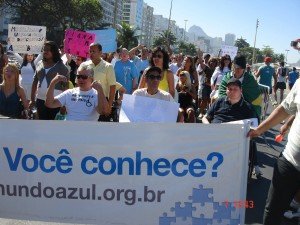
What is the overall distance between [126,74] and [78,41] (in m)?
1.19

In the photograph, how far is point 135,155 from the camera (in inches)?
136

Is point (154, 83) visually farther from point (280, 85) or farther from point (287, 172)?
point (280, 85)

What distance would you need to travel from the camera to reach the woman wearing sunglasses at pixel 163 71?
235 inches

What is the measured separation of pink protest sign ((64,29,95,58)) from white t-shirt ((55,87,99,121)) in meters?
3.73

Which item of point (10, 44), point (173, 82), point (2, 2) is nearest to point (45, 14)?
point (2, 2)

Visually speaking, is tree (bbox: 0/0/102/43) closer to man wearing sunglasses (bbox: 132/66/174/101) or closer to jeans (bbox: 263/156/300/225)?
man wearing sunglasses (bbox: 132/66/174/101)

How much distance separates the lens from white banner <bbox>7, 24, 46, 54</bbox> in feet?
27.2

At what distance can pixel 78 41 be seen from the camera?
8375 mm

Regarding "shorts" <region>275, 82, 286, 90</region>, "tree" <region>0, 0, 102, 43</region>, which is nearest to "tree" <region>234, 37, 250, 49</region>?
"tree" <region>0, 0, 102, 43</region>

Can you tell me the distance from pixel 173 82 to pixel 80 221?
2957 mm

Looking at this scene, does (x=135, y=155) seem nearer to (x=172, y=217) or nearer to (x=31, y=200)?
(x=172, y=217)

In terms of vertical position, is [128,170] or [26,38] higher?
[26,38]

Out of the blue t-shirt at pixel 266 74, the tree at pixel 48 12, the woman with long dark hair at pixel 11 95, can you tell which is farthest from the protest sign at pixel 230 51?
the tree at pixel 48 12

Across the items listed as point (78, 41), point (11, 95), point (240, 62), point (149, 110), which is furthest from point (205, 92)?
point (149, 110)
